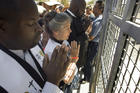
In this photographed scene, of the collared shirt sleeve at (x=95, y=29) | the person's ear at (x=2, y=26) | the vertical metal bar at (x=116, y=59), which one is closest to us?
the person's ear at (x=2, y=26)

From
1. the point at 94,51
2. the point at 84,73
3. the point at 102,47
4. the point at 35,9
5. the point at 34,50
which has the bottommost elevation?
the point at 84,73

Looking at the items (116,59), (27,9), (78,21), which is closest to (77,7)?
(78,21)

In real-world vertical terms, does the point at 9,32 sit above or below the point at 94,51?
above

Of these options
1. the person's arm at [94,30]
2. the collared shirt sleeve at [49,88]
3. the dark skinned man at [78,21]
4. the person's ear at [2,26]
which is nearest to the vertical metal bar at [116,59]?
the collared shirt sleeve at [49,88]

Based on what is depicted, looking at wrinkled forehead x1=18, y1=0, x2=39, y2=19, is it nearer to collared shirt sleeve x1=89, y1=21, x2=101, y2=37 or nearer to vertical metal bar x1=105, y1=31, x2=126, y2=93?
vertical metal bar x1=105, y1=31, x2=126, y2=93

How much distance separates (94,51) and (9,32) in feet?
7.70

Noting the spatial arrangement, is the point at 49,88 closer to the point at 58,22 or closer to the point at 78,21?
the point at 58,22

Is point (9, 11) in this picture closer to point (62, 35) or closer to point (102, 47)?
point (62, 35)

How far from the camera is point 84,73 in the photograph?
288 centimetres

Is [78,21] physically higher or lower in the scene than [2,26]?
lower

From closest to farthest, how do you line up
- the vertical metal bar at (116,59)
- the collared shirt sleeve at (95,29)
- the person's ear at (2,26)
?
the person's ear at (2,26), the vertical metal bar at (116,59), the collared shirt sleeve at (95,29)

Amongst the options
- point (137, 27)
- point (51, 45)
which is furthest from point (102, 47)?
point (137, 27)

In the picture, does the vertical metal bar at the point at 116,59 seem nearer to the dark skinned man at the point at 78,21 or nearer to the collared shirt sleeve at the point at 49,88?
the collared shirt sleeve at the point at 49,88

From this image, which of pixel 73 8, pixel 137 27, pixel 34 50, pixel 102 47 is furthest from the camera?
pixel 73 8
